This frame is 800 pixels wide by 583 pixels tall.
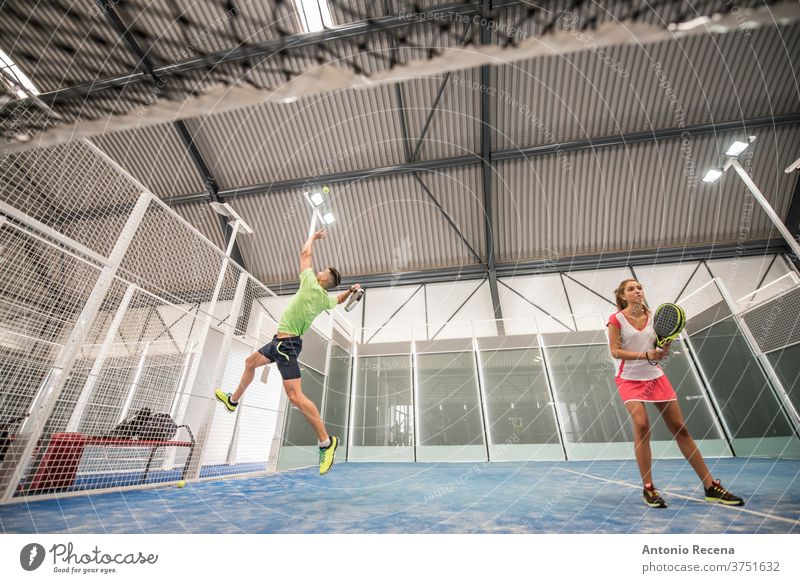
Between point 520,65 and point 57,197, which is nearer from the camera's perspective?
point 57,197

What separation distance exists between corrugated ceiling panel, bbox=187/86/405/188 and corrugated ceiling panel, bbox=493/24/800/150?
3131mm

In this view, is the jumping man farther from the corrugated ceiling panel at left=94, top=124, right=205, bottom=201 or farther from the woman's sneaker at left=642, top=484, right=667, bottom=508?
the corrugated ceiling panel at left=94, top=124, right=205, bottom=201

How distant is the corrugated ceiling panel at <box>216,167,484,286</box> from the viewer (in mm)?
10109

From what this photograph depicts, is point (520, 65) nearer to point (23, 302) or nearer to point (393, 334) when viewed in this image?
point (393, 334)

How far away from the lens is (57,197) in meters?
2.78

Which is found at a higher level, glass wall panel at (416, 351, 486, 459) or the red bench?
glass wall panel at (416, 351, 486, 459)

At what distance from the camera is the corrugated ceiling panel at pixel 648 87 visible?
A: 766 cm

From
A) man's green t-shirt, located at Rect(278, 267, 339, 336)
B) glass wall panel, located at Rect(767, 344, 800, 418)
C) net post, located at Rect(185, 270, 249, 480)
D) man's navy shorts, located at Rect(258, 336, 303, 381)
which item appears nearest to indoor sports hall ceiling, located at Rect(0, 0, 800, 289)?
glass wall panel, located at Rect(767, 344, 800, 418)

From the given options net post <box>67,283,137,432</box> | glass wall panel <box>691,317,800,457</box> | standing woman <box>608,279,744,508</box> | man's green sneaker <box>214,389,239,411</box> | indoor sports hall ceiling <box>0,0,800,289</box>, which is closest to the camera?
standing woman <box>608,279,744,508</box>

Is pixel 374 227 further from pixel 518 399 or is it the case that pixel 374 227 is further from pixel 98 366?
pixel 98 366

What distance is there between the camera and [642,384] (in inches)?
101

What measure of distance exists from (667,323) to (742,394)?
7.03 m

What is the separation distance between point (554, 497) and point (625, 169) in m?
9.70

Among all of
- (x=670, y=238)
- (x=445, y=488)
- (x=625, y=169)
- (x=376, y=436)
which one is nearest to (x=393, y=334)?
(x=376, y=436)
